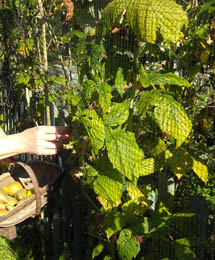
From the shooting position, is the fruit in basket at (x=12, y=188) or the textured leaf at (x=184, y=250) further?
the fruit in basket at (x=12, y=188)

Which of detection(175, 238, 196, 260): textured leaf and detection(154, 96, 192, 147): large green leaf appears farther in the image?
detection(175, 238, 196, 260): textured leaf

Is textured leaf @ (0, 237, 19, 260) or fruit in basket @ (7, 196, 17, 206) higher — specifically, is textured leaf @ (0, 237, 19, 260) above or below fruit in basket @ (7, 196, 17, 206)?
below

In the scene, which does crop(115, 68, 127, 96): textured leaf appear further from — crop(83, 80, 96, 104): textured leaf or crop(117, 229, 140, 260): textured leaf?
crop(117, 229, 140, 260): textured leaf

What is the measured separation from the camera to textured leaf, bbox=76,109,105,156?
1169 millimetres

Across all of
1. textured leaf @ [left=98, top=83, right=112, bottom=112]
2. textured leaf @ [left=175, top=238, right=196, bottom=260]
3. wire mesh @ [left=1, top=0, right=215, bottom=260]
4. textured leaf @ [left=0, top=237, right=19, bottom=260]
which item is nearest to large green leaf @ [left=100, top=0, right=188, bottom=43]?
wire mesh @ [left=1, top=0, right=215, bottom=260]

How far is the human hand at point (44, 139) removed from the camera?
1.48m

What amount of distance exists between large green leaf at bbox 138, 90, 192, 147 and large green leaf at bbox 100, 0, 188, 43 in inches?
7.1

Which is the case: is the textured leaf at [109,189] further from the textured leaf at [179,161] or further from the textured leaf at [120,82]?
the textured leaf at [120,82]

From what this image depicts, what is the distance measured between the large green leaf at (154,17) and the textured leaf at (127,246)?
76 cm

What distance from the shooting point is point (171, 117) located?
1047mm

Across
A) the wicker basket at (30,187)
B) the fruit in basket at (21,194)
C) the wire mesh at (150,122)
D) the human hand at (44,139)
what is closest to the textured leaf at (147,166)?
the wire mesh at (150,122)

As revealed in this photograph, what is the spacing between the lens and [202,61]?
1179 millimetres

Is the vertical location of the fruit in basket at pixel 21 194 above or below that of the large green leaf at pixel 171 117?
below

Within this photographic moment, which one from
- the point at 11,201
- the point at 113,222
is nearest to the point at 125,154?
the point at 113,222
